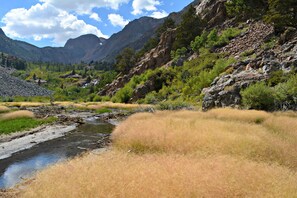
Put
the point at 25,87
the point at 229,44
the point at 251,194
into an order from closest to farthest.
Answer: the point at 251,194 < the point at 229,44 < the point at 25,87

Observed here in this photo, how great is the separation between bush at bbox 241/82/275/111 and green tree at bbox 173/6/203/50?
72.7 m

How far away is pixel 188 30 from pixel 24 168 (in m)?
95.9

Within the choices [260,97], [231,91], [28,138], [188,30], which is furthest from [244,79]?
[188,30]

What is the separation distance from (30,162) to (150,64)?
95306 mm

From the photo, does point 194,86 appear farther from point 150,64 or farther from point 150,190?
point 150,190

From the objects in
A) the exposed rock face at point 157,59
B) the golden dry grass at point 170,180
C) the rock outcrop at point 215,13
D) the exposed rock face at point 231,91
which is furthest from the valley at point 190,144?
the exposed rock face at point 157,59

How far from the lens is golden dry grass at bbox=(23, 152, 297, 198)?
27.5 ft

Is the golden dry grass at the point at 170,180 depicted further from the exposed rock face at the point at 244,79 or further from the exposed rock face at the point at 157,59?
the exposed rock face at the point at 157,59

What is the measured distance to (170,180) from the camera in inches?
366

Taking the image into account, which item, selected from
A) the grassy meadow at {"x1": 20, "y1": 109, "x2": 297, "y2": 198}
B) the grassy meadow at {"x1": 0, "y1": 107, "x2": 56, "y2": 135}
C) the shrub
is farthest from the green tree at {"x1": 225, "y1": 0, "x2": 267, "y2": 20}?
the grassy meadow at {"x1": 20, "y1": 109, "x2": 297, "y2": 198}

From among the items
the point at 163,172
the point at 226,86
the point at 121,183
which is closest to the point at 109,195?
the point at 121,183

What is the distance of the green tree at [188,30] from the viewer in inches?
4181

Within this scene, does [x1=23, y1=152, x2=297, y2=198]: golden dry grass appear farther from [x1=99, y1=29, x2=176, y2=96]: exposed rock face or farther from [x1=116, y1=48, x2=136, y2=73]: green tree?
[x1=116, y1=48, x2=136, y2=73]: green tree

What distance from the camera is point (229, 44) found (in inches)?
3194
